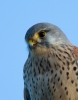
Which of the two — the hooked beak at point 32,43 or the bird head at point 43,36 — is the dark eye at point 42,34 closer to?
the bird head at point 43,36

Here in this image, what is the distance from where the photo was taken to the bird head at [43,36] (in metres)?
7.95

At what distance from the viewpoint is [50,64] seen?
8258 millimetres

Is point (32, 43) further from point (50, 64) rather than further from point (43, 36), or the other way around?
point (50, 64)

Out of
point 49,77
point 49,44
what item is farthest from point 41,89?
point 49,44

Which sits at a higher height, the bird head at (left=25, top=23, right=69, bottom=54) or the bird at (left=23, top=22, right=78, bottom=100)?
the bird head at (left=25, top=23, right=69, bottom=54)

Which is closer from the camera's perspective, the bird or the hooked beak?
the hooked beak

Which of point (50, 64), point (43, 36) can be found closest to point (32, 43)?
point (43, 36)

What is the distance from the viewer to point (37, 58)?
8344 millimetres

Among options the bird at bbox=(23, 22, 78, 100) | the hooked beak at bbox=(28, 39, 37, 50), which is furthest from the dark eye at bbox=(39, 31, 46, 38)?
the hooked beak at bbox=(28, 39, 37, 50)

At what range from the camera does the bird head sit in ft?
26.1

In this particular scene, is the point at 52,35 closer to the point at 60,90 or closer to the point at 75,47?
the point at 75,47

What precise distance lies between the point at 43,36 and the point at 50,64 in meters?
0.53

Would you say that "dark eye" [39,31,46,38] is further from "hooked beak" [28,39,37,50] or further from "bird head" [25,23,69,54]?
"hooked beak" [28,39,37,50]

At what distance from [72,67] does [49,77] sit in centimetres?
45
